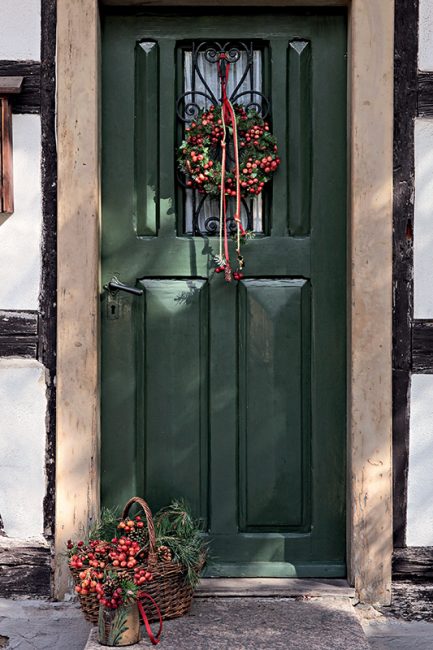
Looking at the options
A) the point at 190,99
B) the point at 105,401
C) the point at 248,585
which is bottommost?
the point at 248,585

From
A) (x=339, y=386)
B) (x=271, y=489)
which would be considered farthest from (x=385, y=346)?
(x=271, y=489)

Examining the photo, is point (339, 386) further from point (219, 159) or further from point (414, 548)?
point (219, 159)

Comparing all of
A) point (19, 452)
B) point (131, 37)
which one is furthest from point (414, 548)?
point (131, 37)

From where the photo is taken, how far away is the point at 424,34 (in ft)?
12.4

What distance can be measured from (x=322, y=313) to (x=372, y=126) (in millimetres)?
751

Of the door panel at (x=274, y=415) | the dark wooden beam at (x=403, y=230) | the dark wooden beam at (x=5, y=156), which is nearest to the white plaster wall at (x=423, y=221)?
the dark wooden beam at (x=403, y=230)

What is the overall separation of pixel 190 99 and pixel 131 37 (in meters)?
0.34

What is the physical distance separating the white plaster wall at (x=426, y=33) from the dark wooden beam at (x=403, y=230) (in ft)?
0.06

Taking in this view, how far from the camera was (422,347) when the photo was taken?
12.5ft

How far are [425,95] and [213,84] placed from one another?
83 centimetres

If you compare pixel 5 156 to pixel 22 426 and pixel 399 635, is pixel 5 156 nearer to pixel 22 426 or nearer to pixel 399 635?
pixel 22 426

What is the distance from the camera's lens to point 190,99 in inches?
155

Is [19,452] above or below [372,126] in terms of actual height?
below

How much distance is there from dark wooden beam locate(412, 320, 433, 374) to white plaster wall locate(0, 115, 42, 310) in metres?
1.48
